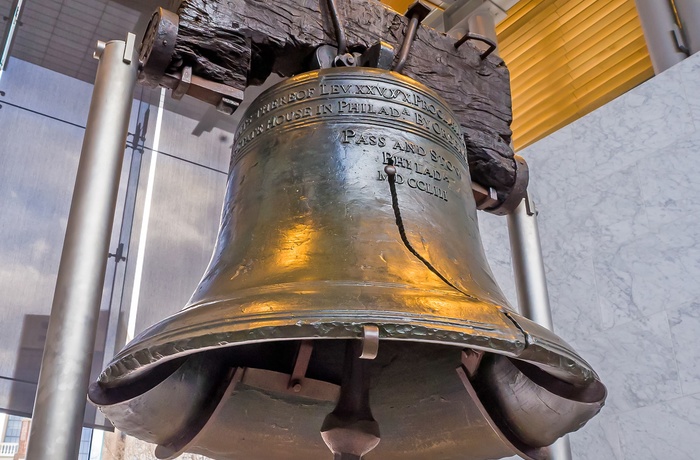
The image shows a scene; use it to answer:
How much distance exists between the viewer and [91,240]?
167 cm

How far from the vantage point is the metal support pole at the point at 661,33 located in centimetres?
390

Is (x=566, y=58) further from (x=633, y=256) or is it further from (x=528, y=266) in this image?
(x=528, y=266)

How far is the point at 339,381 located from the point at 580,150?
7.62 ft

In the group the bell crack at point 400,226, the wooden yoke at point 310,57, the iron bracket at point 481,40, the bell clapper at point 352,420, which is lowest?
the bell clapper at point 352,420

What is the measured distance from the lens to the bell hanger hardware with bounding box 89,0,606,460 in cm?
133

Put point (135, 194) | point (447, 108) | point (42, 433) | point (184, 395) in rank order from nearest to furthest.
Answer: point (42, 433)
point (184, 395)
point (447, 108)
point (135, 194)

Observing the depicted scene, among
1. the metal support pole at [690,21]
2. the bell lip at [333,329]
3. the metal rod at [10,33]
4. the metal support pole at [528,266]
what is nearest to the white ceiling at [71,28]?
the metal rod at [10,33]

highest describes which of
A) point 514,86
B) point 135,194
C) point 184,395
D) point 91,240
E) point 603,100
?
point 514,86

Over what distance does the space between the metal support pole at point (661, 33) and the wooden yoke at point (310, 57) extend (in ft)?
5.90

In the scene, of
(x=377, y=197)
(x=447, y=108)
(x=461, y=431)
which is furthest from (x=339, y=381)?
(x=447, y=108)

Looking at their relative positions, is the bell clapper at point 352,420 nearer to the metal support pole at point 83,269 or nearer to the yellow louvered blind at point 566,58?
the metal support pole at point 83,269

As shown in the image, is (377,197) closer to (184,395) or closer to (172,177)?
(184,395)

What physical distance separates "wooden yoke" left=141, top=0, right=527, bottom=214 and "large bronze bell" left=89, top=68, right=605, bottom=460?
0.51ft

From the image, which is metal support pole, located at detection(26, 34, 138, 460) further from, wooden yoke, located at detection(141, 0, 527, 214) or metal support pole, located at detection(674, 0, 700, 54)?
metal support pole, located at detection(674, 0, 700, 54)
